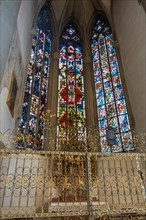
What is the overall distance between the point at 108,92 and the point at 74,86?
6.57 ft

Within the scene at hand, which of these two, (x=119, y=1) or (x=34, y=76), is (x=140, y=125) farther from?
(x=119, y=1)

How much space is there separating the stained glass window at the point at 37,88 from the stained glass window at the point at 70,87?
0.90m

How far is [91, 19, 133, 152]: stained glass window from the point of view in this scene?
29.6ft

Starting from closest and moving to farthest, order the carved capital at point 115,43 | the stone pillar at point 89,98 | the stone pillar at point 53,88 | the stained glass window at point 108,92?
the stained glass window at point 108,92, the stone pillar at point 53,88, the stone pillar at point 89,98, the carved capital at point 115,43

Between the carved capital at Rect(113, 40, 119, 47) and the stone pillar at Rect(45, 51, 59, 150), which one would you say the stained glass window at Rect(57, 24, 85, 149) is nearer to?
the stone pillar at Rect(45, 51, 59, 150)

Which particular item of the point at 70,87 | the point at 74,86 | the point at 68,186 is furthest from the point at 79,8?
the point at 68,186

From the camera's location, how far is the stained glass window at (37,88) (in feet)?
28.2

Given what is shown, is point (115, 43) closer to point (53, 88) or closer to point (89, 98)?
point (89, 98)

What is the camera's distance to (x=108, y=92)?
10422 millimetres

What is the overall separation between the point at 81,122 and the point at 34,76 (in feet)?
11.0

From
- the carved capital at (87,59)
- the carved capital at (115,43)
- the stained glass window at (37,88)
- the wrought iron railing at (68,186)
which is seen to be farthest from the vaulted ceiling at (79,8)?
the wrought iron railing at (68,186)

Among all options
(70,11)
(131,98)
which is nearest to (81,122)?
(131,98)

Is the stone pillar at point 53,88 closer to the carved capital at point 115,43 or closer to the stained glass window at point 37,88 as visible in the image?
the stained glass window at point 37,88

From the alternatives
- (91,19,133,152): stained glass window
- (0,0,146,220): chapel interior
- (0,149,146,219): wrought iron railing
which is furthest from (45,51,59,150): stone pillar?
(0,149,146,219): wrought iron railing
